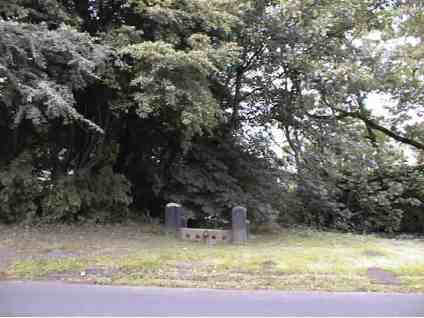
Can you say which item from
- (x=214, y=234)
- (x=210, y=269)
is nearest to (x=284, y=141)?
(x=214, y=234)

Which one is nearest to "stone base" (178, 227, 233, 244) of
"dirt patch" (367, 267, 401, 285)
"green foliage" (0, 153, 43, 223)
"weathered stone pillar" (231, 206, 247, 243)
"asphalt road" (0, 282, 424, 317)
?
"weathered stone pillar" (231, 206, 247, 243)

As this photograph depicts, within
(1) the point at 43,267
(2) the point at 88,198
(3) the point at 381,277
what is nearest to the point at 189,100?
(2) the point at 88,198

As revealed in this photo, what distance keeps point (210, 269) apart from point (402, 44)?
924cm

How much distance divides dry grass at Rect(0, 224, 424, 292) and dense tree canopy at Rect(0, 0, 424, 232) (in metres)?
1.39

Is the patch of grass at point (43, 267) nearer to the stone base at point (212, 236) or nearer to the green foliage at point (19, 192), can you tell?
the stone base at point (212, 236)

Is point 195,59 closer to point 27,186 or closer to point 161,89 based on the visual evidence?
point 161,89

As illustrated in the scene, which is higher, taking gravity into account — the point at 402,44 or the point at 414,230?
the point at 402,44

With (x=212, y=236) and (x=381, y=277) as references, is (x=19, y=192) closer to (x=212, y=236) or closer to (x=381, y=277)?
(x=212, y=236)

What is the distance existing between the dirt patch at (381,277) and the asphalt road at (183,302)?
1.35 feet

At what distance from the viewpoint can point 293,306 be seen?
4117 millimetres

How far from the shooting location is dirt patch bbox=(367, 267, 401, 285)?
15.9 ft

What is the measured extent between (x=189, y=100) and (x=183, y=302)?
3.52 m

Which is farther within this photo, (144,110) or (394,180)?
(394,180)

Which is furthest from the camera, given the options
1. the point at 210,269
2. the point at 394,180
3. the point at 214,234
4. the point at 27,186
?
the point at 394,180
